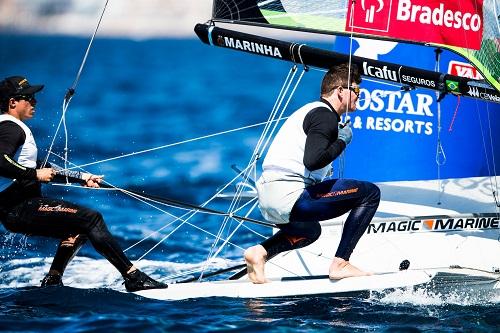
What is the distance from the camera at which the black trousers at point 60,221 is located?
5867 mm

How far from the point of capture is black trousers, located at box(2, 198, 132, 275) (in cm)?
587

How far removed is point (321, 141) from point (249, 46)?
52.4 inches

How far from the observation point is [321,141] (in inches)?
218

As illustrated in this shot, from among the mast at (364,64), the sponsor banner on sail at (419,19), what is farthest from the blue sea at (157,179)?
the sponsor banner on sail at (419,19)

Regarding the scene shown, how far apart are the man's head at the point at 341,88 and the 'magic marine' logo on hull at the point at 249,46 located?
92cm

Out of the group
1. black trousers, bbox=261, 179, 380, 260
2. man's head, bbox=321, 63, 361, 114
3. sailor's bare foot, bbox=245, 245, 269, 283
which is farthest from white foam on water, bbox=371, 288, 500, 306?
man's head, bbox=321, 63, 361, 114

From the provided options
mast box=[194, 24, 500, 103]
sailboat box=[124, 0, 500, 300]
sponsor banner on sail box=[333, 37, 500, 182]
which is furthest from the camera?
sponsor banner on sail box=[333, 37, 500, 182]

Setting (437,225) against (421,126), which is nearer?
(437,225)

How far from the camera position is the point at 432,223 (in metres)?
6.96

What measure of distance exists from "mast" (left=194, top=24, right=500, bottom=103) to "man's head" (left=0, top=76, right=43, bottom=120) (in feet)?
4.37

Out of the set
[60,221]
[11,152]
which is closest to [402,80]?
[60,221]

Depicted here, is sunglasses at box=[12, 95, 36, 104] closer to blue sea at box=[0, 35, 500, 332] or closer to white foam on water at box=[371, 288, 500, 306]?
blue sea at box=[0, 35, 500, 332]

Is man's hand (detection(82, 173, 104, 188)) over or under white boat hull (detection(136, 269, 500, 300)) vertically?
over

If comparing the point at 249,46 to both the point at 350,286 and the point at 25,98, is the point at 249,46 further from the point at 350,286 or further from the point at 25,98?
the point at 350,286
